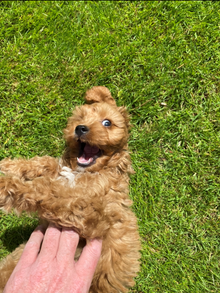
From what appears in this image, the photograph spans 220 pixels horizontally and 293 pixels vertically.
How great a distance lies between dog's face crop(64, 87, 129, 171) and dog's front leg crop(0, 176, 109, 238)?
1.42 feet

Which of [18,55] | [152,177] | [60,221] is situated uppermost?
[18,55]

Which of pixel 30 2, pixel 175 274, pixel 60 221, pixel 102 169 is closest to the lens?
pixel 60 221

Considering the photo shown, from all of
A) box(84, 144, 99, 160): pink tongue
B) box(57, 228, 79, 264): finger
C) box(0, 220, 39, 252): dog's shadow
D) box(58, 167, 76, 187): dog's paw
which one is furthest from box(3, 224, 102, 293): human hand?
box(0, 220, 39, 252): dog's shadow

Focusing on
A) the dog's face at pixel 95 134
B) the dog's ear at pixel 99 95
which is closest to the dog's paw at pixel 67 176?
the dog's face at pixel 95 134

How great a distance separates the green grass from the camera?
3.36m

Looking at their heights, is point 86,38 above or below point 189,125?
above

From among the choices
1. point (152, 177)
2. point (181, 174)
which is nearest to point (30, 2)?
point (152, 177)

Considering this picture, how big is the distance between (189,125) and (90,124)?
1664mm

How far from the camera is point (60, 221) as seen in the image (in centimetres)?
209

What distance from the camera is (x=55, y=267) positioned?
74.9 inches

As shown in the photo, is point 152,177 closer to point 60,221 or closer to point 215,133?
point 215,133

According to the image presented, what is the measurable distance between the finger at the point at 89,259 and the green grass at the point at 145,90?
134cm

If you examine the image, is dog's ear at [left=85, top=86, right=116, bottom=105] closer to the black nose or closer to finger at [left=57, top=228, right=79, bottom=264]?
the black nose

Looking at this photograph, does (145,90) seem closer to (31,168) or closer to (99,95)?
(99,95)
